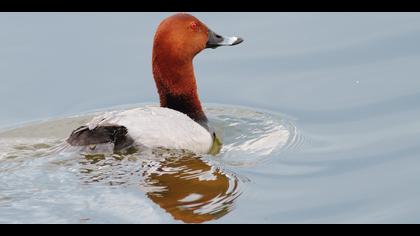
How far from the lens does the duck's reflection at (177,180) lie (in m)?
7.55

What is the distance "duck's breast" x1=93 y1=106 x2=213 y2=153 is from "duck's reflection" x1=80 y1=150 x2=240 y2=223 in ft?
0.37

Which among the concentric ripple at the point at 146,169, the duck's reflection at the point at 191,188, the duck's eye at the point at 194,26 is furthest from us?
the duck's eye at the point at 194,26

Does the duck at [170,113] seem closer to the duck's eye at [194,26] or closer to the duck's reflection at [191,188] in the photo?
the duck's eye at [194,26]

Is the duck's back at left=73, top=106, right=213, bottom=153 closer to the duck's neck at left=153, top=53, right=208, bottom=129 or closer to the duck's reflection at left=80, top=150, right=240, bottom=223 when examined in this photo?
the duck's reflection at left=80, top=150, right=240, bottom=223

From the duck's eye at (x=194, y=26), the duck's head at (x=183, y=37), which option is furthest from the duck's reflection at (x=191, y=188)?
the duck's eye at (x=194, y=26)

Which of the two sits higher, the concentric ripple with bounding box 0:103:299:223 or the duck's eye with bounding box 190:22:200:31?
the duck's eye with bounding box 190:22:200:31

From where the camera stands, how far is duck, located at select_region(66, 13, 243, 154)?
28.8 feet

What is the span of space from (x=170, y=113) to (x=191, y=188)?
1344 mm

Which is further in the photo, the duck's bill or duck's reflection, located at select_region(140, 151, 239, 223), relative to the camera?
the duck's bill

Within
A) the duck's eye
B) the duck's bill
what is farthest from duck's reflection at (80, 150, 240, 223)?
the duck's bill

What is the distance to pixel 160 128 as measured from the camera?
8.91m

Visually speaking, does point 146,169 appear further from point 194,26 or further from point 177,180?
point 194,26

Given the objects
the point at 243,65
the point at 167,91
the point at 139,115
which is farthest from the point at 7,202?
the point at 243,65

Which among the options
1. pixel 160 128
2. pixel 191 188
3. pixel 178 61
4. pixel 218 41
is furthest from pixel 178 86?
pixel 191 188
